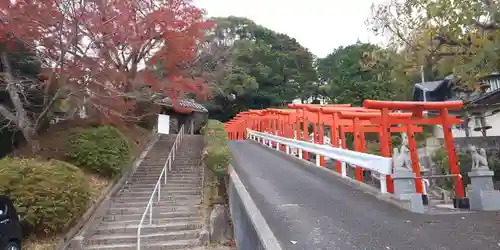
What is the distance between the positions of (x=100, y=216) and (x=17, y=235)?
2991mm

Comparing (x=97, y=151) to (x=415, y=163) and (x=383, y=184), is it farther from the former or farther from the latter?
(x=415, y=163)

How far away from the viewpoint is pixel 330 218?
6.25 meters

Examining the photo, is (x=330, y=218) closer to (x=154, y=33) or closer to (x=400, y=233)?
(x=400, y=233)

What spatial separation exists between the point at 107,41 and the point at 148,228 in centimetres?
602

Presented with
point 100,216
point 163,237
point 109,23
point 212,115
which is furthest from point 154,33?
point 212,115

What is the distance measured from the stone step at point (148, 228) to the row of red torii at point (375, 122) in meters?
5.12

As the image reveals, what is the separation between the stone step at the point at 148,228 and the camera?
30.0ft

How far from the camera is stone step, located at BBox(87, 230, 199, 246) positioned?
8.68 meters

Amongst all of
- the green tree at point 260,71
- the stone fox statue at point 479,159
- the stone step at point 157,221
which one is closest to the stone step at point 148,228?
the stone step at point 157,221

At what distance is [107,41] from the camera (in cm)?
1139

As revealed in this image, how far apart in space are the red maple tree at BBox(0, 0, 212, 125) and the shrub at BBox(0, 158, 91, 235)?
2643 millimetres

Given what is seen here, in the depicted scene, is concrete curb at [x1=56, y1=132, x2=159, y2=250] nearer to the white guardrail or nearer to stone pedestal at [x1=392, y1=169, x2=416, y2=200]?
the white guardrail

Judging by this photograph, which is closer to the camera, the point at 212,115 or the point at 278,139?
the point at 278,139

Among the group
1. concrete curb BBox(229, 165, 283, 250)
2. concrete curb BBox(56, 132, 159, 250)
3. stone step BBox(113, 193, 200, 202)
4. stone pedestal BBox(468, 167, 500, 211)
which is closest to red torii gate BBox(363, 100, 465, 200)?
stone pedestal BBox(468, 167, 500, 211)
